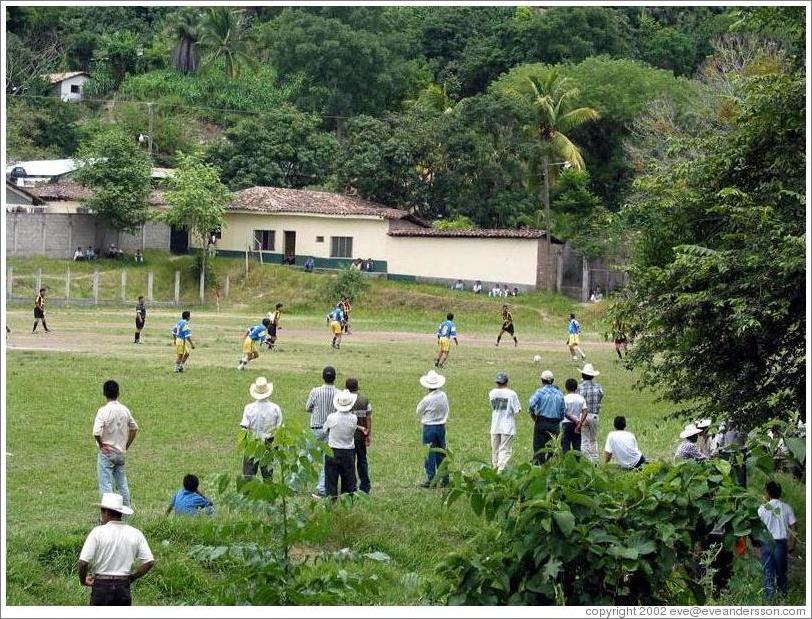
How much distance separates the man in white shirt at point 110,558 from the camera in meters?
9.20

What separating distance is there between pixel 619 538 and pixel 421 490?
7.29 metres

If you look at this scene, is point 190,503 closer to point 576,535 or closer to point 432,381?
point 432,381

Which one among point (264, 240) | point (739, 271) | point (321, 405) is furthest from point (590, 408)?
point (264, 240)

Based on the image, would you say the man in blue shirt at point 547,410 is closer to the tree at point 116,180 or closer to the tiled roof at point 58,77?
the tree at point 116,180

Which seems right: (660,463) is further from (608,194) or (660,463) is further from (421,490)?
(608,194)

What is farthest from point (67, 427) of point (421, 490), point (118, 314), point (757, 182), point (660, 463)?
point (118, 314)

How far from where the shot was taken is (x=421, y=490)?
1556cm

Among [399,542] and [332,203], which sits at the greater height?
[332,203]

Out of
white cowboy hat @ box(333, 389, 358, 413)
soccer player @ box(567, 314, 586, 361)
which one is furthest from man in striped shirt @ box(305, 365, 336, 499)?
soccer player @ box(567, 314, 586, 361)

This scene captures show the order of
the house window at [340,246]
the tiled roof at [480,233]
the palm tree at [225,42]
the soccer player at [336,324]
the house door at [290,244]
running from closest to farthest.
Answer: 1. the soccer player at [336,324]
2. the tiled roof at [480,233]
3. the house window at [340,246]
4. the house door at [290,244]
5. the palm tree at [225,42]

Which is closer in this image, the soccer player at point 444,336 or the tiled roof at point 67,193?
the soccer player at point 444,336

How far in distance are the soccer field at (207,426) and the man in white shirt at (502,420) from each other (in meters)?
1.14

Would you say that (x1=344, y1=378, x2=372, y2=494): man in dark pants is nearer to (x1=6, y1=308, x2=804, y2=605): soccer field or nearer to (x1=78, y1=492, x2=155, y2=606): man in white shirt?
(x1=6, y1=308, x2=804, y2=605): soccer field

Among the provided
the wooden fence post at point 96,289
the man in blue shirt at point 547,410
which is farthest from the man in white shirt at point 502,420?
the wooden fence post at point 96,289
